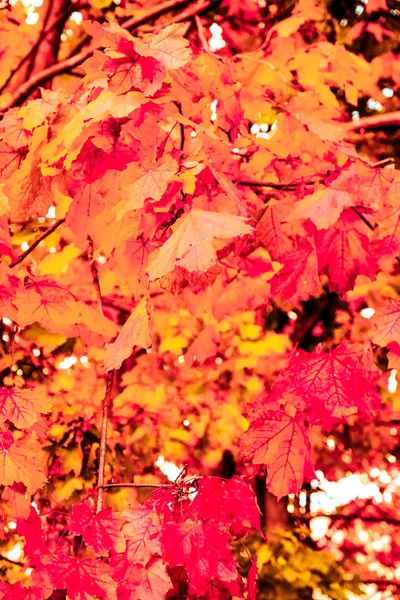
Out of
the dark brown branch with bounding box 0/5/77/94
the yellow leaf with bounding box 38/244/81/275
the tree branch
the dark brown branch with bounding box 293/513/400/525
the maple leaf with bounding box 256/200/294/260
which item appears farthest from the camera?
the dark brown branch with bounding box 293/513/400/525

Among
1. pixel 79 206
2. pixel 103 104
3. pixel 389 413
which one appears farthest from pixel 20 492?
pixel 389 413

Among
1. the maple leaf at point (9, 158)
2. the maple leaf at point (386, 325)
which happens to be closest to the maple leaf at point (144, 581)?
the maple leaf at point (386, 325)

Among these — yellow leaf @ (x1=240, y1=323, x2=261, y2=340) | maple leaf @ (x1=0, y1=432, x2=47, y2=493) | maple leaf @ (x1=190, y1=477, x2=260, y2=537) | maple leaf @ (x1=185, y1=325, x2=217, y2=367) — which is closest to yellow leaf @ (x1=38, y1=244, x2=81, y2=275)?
maple leaf @ (x1=185, y1=325, x2=217, y2=367)

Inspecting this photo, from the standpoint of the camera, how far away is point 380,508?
6273 millimetres

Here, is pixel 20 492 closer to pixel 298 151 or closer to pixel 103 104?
pixel 103 104

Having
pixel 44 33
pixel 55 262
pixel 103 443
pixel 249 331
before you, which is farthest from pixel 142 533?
pixel 44 33

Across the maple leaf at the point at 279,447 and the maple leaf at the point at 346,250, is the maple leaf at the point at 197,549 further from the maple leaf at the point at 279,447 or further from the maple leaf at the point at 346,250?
the maple leaf at the point at 346,250

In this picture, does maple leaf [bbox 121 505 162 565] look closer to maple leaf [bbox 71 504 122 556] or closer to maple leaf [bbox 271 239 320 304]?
maple leaf [bbox 71 504 122 556]

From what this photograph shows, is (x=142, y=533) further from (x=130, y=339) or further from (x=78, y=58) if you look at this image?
(x=78, y=58)

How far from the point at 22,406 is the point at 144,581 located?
0.62 m

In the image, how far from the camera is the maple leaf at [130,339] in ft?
4.99

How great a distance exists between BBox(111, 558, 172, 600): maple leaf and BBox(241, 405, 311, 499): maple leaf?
44 centimetres

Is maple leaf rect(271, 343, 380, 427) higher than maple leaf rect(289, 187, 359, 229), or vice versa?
maple leaf rect(289, 187, 359, 229)

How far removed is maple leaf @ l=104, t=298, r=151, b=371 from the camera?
1522 mm
